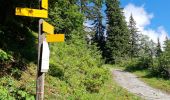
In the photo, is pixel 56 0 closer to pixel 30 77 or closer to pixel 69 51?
pixel 30 77

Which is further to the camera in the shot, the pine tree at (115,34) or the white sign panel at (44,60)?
the pine tree at (115,34)

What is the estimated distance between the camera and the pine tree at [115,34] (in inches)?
2810

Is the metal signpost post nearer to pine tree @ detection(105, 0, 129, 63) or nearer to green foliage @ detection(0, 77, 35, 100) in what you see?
green foliage @ detection(0, 77, 35, 100)

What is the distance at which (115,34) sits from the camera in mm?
73875

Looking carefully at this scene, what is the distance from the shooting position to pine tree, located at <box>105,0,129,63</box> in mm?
71375

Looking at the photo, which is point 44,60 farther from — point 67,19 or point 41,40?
point 67,19

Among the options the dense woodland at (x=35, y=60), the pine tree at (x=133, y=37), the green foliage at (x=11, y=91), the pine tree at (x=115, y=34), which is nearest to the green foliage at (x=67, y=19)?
the dense woodland at (x=35, y=60)

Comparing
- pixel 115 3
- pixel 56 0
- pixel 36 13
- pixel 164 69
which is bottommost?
pixel 164 69

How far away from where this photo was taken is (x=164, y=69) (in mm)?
35844

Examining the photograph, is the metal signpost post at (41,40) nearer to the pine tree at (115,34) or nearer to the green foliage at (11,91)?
the green foliage at (11,91)

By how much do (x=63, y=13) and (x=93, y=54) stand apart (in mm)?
8777

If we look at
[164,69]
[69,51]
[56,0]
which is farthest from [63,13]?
[164,69]

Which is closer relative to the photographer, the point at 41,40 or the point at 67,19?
the point at 41,40

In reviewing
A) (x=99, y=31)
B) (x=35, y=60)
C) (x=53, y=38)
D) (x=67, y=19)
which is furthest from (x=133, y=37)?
(x=53, y=38)
